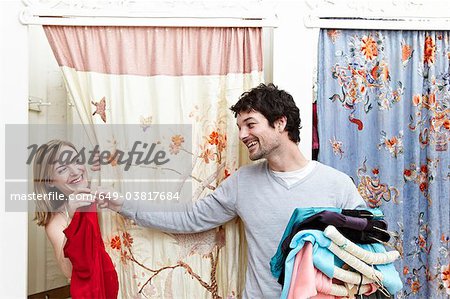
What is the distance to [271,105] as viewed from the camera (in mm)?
2129

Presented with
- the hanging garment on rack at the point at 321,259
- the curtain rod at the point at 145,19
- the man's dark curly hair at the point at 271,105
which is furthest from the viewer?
the curtain rod at the point at 145,19

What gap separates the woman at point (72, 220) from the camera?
2154mm

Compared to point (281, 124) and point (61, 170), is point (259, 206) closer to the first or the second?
point (281, 124)

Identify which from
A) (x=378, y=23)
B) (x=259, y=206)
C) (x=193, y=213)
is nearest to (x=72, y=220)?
(x=193, y=213)

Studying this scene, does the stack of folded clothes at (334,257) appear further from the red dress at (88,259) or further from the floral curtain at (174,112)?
the red dress at (88,259)

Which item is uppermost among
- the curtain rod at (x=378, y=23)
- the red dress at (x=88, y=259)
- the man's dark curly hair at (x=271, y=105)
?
the curtain rod at (x=378, y=23)

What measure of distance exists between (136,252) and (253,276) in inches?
19.8

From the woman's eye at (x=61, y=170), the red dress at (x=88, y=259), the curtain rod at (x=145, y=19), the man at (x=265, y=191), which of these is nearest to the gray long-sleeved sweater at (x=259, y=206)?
the man at (x=265, y=191)

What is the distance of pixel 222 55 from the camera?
7.55ft

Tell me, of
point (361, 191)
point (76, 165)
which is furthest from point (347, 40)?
point (76, 165)

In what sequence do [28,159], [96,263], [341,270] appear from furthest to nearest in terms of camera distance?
[28,159]
[96,263]
[341,270]

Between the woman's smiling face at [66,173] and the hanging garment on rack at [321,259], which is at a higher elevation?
the woman's smiling face at [66,173]

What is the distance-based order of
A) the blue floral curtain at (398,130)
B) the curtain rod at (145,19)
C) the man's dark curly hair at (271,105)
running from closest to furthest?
the man's dark curly hair at (271,105) → the curtain rod at (145,19) → the blue floral curtain at (398,130)

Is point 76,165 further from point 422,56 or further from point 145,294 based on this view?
point 422,56
